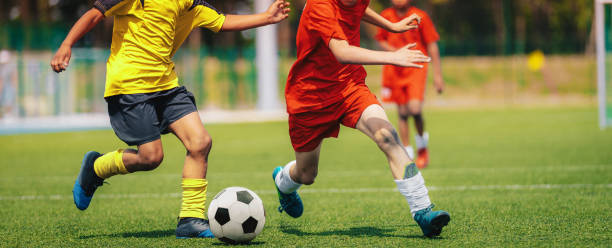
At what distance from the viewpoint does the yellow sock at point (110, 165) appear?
537 cm

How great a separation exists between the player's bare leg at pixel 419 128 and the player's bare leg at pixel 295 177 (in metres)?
4.02

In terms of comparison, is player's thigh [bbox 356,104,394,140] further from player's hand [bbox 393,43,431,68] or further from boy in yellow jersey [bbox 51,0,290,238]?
boy in yellow jersey [bbox 51,0,290,238]

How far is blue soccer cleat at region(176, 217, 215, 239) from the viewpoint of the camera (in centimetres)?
512

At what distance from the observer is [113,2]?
5.07 meters

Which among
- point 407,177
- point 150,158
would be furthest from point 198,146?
point 407,177

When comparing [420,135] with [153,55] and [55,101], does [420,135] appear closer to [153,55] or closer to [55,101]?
[153,55]

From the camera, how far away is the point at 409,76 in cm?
981

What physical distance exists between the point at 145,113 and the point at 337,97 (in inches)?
50.3

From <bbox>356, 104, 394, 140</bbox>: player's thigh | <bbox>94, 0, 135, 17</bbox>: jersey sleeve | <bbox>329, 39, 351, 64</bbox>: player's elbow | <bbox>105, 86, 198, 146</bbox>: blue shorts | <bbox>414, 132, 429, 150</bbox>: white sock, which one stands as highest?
<bbox>94, 0, 135, 17</bbox>: jersey sleeve

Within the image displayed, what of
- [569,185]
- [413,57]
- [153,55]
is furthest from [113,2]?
[569,185]

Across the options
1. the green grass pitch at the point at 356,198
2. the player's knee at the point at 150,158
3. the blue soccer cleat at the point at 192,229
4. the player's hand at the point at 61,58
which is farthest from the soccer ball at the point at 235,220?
the player's hand at the point at 61,58

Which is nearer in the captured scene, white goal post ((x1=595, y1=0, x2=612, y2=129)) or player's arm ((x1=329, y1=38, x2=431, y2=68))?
player's arm ((x1=329, y1=38, x2=431, y2=68))

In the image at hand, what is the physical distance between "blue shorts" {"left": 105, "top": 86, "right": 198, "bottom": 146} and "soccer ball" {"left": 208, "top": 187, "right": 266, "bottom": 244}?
27.4 inches

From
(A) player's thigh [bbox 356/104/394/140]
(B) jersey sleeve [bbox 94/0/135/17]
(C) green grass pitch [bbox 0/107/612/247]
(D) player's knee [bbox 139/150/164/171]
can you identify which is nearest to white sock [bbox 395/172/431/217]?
(C) green grass pitch [bbox 0/107/612/247]
